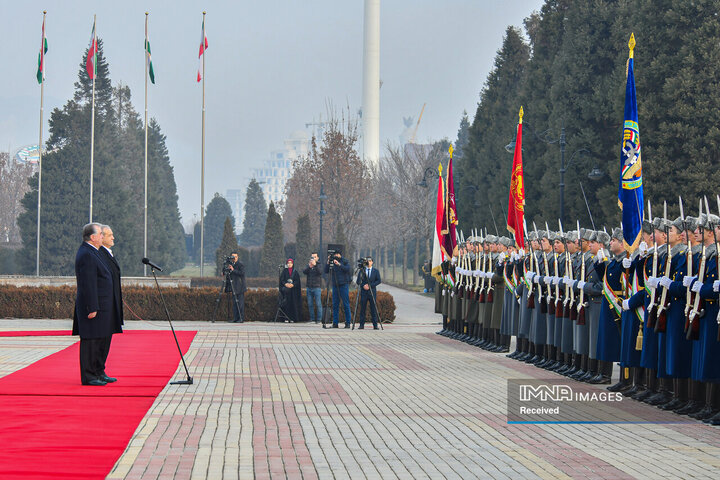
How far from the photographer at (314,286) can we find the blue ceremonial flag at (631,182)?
14723 mm

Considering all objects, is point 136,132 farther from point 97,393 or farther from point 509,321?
point 97,393

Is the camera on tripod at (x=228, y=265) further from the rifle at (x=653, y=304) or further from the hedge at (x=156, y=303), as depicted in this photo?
the rifle at (x=653, y=304)

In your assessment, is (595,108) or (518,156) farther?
(595,108)

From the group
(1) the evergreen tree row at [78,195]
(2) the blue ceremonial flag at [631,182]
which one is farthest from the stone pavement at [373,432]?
(1) the evergreen tree row at [78,195]

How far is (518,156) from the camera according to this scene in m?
18.5

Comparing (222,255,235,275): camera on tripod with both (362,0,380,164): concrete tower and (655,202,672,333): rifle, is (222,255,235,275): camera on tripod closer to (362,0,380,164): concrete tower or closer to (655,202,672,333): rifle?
(655,202,672,333): rifle

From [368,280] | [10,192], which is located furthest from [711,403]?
[10,192]

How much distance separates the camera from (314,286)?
28.0 metres

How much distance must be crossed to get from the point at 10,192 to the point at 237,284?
67601mm

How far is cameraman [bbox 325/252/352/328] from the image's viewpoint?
2645cm

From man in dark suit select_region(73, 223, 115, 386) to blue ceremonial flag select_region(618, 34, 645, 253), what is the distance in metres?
Result: 6.38

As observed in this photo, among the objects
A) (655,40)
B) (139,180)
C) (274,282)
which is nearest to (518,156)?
(655,40)

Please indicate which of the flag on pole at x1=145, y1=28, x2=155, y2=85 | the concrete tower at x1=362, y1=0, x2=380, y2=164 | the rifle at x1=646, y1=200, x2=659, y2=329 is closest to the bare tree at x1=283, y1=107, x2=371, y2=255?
the flag on pole at x1=145, y1=28, x2=155, y2=85

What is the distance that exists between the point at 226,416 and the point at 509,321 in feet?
28.1
